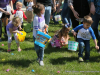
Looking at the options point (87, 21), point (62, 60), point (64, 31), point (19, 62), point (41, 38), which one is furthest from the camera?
point (64, 31)

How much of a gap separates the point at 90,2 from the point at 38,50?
1.99 m

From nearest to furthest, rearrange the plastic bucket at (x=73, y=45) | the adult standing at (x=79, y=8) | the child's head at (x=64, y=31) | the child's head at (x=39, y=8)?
the child's head at (x=39, y=8)
the plastic bucket at (x=73, y=45)
the adult standing at (x=79, y=8)
the child's head at (x=64, y=31)

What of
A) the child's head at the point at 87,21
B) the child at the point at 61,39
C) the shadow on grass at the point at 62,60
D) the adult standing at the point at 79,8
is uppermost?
the adult standing at the point at 79,8

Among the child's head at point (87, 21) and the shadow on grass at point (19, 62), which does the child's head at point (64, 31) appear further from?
the shadow on grass at point (19, 62)

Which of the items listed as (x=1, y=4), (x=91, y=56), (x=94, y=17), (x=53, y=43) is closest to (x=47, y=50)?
(x=53, y=43)

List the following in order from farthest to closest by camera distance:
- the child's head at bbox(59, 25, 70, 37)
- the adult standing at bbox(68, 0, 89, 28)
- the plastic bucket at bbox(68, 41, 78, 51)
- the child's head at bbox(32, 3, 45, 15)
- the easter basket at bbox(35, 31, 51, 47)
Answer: the child's head at bbox(59, 25, 70, 37) → the adult standing at bbox(68, 0, 89, 28) → the plastic bucket at bbox(68, 41, 78, 51) → the child's head at bbox(32, 3, 45, 15) → the easter basket at bbox(35, 31, 51, 47)

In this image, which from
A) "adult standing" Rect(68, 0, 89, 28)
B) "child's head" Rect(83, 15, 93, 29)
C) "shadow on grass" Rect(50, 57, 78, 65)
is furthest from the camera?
"adult standing" Rect(68, 0, 89, 28)

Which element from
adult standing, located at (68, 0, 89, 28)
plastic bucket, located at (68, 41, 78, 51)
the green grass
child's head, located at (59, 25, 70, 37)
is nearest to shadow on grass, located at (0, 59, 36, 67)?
the green grass

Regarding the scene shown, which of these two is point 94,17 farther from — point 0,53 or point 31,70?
point 0,53

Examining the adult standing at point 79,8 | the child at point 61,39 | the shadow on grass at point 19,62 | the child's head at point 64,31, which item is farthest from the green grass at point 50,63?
the adult standing at point 79,8

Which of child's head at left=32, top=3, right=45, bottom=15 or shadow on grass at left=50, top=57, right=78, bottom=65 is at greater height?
child's head at left=32, top=3, right=45, bottom=15

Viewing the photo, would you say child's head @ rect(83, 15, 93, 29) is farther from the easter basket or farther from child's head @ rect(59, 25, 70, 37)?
child's head @ rect(59, 25, 70, 37)

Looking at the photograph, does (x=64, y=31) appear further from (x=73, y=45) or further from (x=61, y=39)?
(x=73, y=45)

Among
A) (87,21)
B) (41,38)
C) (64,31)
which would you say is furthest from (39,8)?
(64,31)
